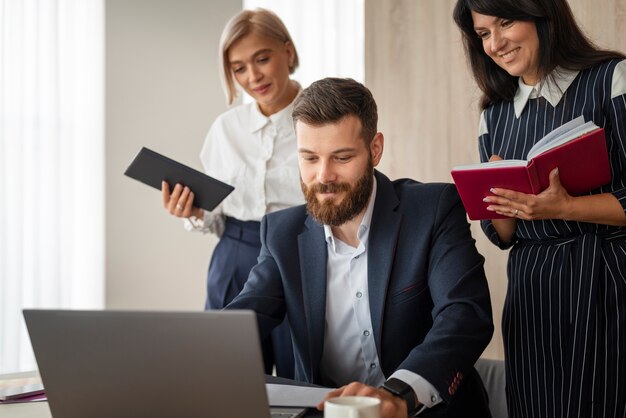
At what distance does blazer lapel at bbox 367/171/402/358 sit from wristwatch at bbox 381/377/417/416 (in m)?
0.41

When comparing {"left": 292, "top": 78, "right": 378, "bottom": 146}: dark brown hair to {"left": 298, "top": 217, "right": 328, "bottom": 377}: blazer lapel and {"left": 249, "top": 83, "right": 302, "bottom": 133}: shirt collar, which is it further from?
{"left": 249, "top": 83, "right": 302, "bottom": 133}: shirt collar

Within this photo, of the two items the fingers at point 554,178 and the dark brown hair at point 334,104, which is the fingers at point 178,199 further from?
the fingers at point 554,178

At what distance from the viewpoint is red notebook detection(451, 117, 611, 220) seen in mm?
1832

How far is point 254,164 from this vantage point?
2979 millimetres

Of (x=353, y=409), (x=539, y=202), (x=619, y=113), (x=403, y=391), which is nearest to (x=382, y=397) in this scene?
(x=403, y=391)

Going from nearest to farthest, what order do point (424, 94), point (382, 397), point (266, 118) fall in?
point (382, 397)
point (266, 118)
point (424, 94)

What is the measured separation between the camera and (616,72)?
1955 millimetres

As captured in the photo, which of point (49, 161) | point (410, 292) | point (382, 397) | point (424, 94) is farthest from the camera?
point (49, 161)

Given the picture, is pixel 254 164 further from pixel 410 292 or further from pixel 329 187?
pixel 410 292

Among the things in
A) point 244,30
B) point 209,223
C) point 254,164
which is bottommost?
point 209,223

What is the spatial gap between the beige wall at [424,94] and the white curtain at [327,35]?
59 centimetres

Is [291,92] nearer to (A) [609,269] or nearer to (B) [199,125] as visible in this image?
(A) [609,269]

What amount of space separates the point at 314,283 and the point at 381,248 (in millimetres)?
184

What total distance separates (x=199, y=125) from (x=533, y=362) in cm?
325
